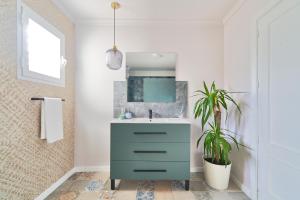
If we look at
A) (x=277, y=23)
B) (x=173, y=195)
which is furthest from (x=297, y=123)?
(x=173, y=195)

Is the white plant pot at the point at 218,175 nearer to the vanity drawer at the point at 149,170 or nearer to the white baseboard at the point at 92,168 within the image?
the vanity drawer at the point at 149,170

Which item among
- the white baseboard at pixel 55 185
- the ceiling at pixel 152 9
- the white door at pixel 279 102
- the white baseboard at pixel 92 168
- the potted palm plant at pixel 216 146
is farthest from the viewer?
the white baseboard at pixel 92 168

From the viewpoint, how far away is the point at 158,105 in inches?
107

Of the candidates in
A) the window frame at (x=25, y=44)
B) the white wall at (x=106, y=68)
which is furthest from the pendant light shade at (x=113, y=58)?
the window frame at (x=25, y=44)

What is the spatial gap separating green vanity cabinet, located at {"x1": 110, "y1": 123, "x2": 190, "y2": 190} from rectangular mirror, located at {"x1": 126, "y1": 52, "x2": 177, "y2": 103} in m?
0.72

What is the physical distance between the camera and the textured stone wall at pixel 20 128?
1.41 m

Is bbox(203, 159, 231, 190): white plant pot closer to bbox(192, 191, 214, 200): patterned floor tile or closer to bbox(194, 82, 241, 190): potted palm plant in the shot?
bbox(194, 82, 241, 190): potted palm plant

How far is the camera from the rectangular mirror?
8.84ft

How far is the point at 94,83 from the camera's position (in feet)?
8.84

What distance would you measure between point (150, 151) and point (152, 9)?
191 cm

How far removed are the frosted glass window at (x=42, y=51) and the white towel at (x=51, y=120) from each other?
39cm

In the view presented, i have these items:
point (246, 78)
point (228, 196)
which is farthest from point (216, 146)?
point (246, 78)

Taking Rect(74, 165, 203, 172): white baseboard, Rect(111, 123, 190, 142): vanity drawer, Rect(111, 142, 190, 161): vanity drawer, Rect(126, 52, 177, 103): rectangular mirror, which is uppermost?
Rect(126, 52, 177, 103): rectangular mirror

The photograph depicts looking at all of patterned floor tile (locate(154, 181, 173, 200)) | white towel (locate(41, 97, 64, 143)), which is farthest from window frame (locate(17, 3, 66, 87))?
patterned floor tile (locate(154, 181, 173, 200))
